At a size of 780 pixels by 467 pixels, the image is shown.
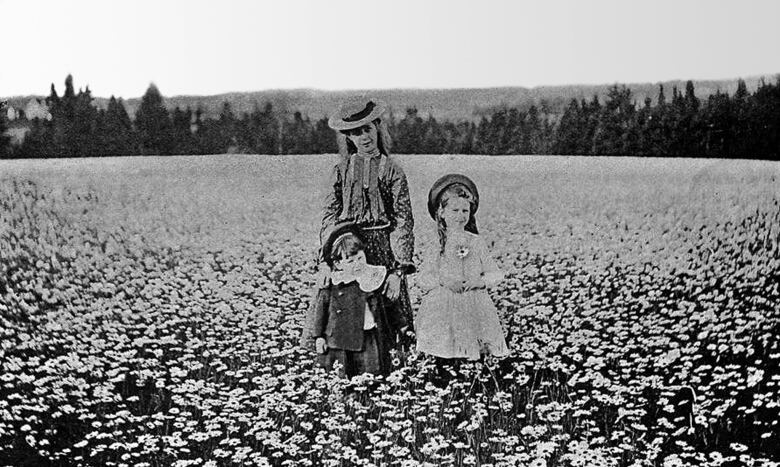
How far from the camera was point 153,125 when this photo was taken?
3254mm

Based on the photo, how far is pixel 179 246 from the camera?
10.7 feet

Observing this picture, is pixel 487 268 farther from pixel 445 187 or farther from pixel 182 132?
pixel 182 132

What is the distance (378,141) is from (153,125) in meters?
0.84

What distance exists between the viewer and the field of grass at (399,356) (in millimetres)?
2945

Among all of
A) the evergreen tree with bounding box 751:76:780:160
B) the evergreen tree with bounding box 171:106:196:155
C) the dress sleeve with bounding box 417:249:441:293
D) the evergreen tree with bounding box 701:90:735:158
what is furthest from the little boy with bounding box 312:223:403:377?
the evergreen tree with bounding box 751:76:780:160

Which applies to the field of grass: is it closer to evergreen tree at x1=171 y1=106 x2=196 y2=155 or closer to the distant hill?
evergreen tree at x1=171 y1=106 x2=196 y2=155

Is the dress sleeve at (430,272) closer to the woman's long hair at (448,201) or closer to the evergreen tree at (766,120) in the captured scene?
the woman's long hair at (448,201)

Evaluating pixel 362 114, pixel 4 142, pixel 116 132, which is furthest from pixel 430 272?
pixel 4 142

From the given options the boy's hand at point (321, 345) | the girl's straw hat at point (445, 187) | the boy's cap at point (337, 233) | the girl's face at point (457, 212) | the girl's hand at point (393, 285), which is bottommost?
the boy's hand at point (321, 345)

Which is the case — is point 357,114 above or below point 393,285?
above

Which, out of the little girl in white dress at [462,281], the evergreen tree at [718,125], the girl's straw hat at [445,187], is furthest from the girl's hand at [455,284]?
the evergreen tree at [718,125]

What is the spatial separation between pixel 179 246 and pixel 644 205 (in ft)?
5.36

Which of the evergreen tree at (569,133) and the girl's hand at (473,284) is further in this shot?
the evergreen tree at (569,133)

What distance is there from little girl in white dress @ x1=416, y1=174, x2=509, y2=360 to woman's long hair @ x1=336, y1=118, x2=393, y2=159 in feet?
0.70
